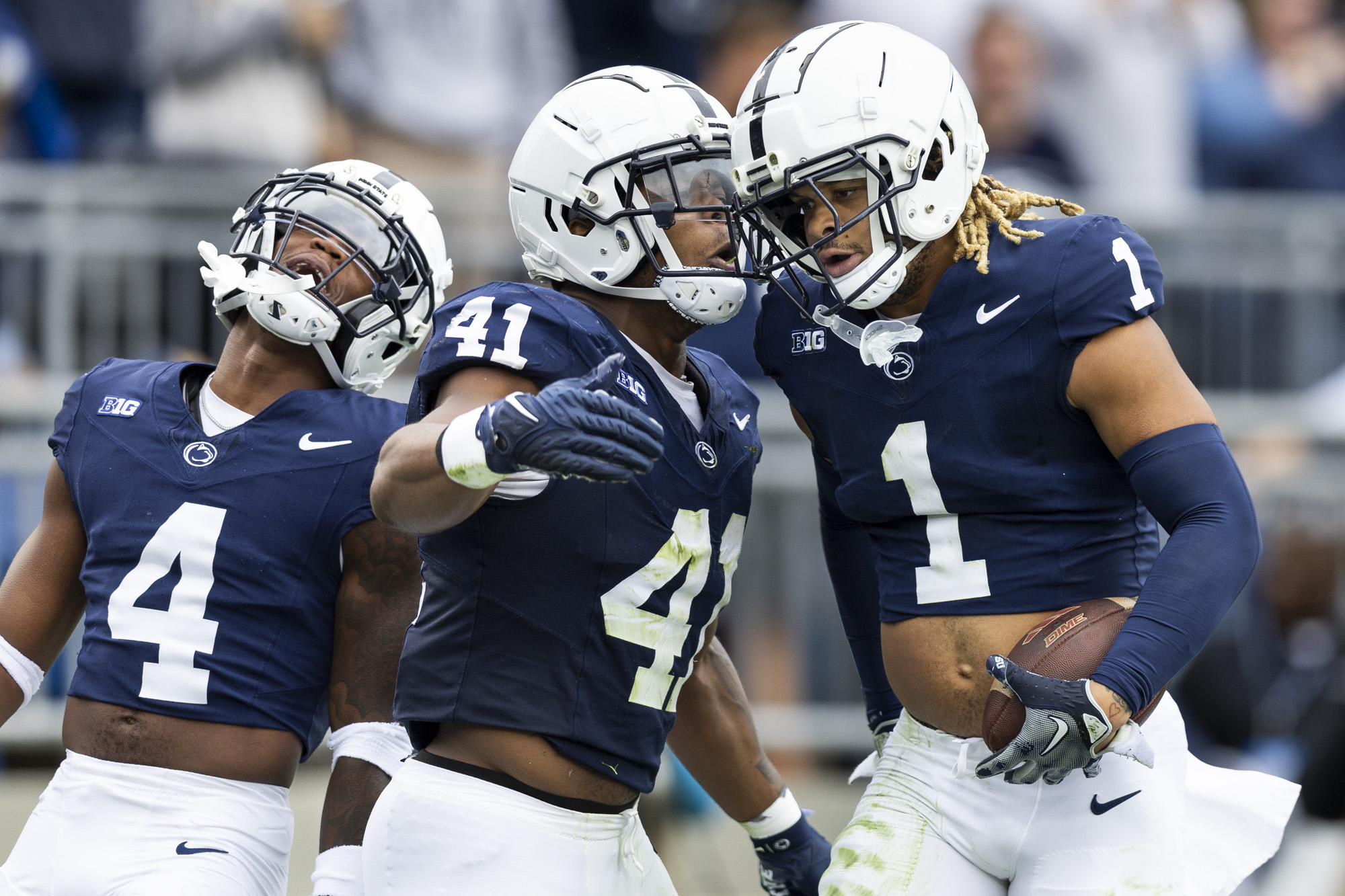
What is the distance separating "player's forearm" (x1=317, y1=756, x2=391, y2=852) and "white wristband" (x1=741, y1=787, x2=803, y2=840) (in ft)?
3.08

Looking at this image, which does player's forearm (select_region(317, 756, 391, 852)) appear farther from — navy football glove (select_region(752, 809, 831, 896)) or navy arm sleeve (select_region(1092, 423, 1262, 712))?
navy arm sleeve (select_region(1092, 423, 1262, 712))

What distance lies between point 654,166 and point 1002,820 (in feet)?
5.01

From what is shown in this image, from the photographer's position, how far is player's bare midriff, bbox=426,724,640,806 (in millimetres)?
3389

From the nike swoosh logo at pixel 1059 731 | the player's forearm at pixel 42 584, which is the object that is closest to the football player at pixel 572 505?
the nike swoosh logo at pixel 1059 731

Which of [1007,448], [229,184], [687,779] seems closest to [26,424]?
[229,184]

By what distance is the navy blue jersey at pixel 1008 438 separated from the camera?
3.45 m

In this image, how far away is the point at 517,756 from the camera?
3.39 metres

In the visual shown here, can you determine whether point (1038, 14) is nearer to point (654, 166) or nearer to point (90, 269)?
point (90, 269)

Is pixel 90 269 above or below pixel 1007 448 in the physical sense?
below

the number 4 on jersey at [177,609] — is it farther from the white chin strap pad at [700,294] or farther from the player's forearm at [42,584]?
the white chin strap pad at [700,294]

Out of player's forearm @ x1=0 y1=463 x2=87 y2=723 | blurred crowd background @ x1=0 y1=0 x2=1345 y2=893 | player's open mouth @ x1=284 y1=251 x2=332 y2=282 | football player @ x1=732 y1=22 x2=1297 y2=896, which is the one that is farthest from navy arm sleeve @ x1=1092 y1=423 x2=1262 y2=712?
blurred crowd background @ x1=0 y1=0 x2=1345 y2=893

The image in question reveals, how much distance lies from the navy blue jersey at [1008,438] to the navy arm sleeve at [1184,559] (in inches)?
8.9

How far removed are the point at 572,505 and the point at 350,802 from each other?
0.89m

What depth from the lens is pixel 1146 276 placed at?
3.46 m
